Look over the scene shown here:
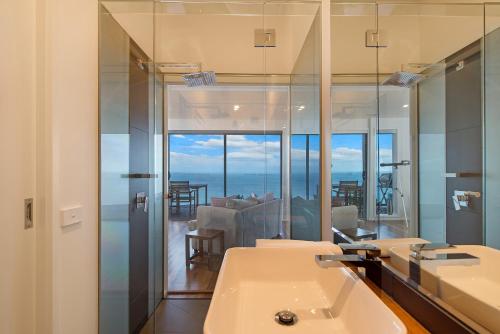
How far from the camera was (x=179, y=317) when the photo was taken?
2227 millimetres

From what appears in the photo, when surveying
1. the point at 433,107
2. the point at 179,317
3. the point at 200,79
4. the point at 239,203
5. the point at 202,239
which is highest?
the point at 200,79

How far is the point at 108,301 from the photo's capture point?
165 centimetres

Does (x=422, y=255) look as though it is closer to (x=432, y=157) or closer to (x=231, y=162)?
(x=432, y=157)

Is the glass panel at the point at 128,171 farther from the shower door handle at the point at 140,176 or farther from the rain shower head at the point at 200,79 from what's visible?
the rain shower head at the point at 200,79

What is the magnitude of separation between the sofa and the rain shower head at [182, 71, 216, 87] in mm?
1373

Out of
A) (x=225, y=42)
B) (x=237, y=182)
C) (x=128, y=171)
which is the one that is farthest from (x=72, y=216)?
(x=225, y=42)

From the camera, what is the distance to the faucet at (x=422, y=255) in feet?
2.46

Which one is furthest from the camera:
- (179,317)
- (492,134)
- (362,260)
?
(179,317)

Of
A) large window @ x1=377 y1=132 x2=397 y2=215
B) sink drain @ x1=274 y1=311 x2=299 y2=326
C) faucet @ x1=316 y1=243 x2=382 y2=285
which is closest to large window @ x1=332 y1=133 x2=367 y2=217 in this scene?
large window @ x1=377 y1=132 x2=397 y2=215

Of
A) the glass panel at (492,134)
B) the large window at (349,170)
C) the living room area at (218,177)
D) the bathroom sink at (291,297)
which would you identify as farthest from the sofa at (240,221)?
the glass panel at (492,134)

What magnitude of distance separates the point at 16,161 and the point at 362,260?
Answer: 5.09 ft

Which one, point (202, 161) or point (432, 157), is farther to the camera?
point (202, 161)

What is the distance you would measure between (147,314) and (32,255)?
139 cm

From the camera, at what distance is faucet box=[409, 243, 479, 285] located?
0.75 metres
